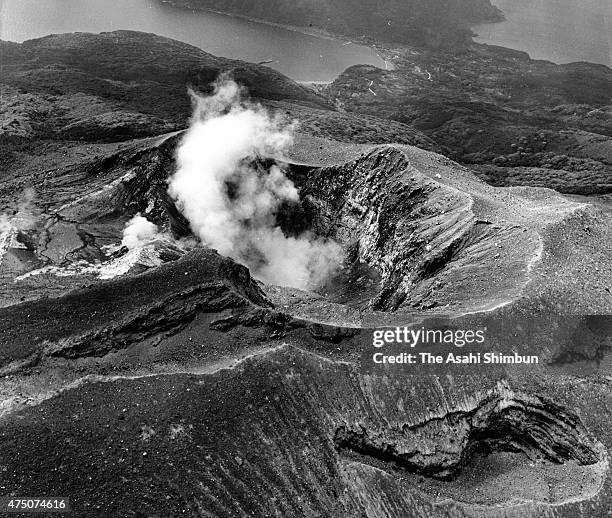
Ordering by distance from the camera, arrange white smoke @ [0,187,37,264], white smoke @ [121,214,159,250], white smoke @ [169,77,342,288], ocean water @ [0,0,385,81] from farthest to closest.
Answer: ocean water @ [0,0,385,81] → white smoke @ [169,77,342,288] → white smoke @ [121,214,159,250] → white smoke @ [0,187,37,264]

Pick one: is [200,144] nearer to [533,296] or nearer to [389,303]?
[389,303]

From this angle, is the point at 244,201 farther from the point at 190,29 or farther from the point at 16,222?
the point at 190,29

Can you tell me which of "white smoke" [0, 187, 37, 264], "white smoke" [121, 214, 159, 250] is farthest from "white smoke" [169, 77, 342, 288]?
"white smoke" [0, 187, 37, 264]

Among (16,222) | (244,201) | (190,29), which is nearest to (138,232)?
(16,222)

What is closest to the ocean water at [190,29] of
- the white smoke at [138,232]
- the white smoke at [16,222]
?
the white smoke at [16,222]

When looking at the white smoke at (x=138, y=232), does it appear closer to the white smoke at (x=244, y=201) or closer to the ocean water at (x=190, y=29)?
the white smoke at (x=244, y=201)

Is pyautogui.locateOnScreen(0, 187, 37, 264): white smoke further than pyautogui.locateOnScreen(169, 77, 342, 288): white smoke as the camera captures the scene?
No

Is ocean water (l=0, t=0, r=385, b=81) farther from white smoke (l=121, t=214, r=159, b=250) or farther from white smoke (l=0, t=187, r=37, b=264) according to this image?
white smoke (l=121, t=214, r=159, b=250)
